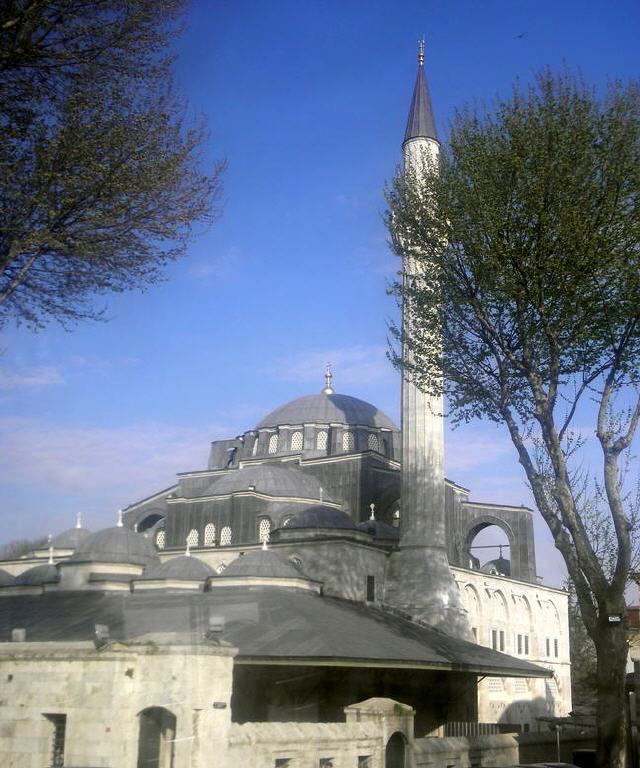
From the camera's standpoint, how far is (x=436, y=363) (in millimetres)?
15164

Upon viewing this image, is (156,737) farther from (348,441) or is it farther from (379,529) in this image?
(348,441)

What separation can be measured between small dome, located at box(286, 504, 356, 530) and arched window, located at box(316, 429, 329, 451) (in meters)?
9.04

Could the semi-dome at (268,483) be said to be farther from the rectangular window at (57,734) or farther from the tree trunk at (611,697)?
the tree trunk at (611,697)

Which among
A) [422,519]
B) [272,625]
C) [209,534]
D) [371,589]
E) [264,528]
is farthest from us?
[209,534]

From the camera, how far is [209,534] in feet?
101

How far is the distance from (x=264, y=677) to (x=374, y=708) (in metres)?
5.16

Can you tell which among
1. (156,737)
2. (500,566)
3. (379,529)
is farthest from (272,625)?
(500,566)

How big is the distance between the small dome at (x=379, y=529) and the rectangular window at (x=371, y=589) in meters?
1.86

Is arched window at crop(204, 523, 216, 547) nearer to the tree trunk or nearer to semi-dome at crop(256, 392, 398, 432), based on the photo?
semi-dome at crop(256, 392, 398, 432)

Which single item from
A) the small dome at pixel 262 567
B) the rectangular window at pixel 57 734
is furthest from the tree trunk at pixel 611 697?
the small dome at pixel 262 567

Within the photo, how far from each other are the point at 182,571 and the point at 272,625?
5790 millimetres

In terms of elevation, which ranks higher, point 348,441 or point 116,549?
point 348,441

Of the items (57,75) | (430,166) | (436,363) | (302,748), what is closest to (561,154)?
(430,166)

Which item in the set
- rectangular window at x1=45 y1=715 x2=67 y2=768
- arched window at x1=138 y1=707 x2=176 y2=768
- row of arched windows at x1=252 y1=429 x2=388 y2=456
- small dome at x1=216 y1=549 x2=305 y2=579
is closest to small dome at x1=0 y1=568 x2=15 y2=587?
small dome at x1=216 y1=549 x2=305 y2=579
